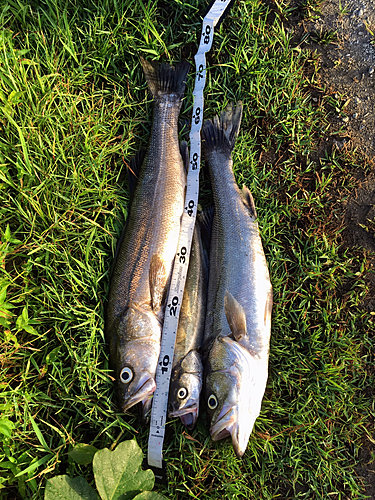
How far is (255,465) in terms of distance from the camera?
3080 mm

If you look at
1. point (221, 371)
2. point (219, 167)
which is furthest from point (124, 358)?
point (219, 167)

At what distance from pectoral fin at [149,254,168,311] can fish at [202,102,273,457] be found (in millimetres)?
432

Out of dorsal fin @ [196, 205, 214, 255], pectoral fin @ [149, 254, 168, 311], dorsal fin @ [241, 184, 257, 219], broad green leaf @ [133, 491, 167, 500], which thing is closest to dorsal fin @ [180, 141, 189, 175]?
dorsal fin @ [196, 205, 214, 255]

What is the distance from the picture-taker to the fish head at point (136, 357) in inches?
111

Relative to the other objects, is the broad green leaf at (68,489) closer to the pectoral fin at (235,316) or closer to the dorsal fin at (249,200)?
the pectoral fin at (235,316)

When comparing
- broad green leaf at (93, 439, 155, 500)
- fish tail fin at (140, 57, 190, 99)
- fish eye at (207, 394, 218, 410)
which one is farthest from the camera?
fish tail fin at (140, 57, 190, 99)

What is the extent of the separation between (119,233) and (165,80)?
1627 mm

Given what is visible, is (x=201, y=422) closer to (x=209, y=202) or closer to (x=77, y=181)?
(x=209, y=202)

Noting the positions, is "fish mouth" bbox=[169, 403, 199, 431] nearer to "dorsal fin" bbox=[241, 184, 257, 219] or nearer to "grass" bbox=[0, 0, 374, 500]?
"grass" bbox=[0, 0, 374, 500]

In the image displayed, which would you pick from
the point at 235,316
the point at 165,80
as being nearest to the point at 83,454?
the point at 235,316

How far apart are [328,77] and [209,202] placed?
1.92 metres

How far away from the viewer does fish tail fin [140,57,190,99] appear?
11.1ft

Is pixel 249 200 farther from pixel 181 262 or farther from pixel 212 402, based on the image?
pixel 212 402

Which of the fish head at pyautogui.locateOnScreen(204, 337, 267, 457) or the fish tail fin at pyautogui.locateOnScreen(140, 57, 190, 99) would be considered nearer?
the fish head at pyautogui.locateOnScreen(204, 337, 267, 457)
